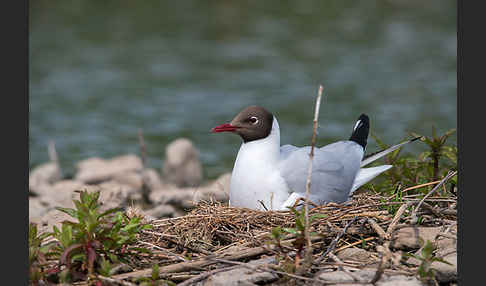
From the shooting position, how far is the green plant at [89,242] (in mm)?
4043

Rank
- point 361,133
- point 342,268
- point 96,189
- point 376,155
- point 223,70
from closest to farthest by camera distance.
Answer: point 342,268 < point 376,155 < point 361,133 < point 96,189 < point 223,70

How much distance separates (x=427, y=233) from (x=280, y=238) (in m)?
1.10

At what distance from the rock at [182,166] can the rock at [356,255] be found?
585 centimetres

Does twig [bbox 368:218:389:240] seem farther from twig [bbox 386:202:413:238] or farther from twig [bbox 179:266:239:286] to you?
twig [bbox 179:266:239:286]

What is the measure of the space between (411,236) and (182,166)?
Answer: 20.2 ft

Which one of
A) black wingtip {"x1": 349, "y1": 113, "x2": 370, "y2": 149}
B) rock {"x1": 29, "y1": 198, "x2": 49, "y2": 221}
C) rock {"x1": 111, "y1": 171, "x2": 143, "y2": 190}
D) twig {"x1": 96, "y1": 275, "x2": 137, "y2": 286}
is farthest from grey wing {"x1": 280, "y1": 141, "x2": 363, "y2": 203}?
rock {"x1": 111, "y1": 171, "x2": 143, "y2": 190}

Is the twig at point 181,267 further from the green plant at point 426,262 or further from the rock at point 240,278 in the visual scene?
the green plant at point 426,262

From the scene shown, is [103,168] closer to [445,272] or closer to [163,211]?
[163,211]

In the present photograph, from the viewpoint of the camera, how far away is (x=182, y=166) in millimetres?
10266

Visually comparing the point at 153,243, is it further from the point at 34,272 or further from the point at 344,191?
the point at 344,191

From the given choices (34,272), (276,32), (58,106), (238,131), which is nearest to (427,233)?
(238,131)

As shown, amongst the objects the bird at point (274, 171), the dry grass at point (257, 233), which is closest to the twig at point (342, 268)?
the dry grass at point (257, 233)

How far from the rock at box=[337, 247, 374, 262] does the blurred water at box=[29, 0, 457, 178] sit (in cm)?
403

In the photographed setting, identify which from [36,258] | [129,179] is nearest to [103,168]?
[129,179]
